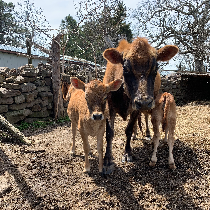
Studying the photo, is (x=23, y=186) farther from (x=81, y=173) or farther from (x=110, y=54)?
(x=110, y=54)

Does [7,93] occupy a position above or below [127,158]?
above

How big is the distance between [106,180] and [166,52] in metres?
2.54

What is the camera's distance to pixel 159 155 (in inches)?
173

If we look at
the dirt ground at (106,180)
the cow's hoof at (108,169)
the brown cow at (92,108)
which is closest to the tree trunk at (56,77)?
the dirt ground at (106,180)

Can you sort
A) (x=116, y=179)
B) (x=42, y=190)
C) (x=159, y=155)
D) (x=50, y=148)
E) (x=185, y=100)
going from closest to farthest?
(x=42, y=190) < (x=116, y=179) < (x=159, y=155) < (x=50, y=148) < (x=185, y=100)

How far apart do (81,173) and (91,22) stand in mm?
11087

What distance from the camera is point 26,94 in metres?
7.63

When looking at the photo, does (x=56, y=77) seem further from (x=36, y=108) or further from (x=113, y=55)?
(x=113, y=55)

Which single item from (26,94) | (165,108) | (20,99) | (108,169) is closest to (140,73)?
(165,108)

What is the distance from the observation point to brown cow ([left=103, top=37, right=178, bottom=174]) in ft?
10.9

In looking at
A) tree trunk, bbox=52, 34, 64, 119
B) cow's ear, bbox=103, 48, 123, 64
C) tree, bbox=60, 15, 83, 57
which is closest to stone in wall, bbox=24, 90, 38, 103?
tree trunk, bbox=52, 34, 64, 119

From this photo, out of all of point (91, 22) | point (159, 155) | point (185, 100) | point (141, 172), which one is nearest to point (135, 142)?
point (159, 155)

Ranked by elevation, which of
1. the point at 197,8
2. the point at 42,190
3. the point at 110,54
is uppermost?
the point at 197,8

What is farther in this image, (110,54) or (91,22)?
(91,22)
